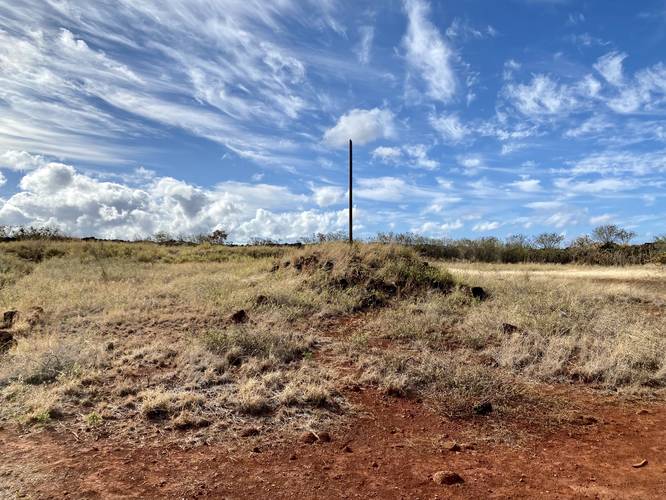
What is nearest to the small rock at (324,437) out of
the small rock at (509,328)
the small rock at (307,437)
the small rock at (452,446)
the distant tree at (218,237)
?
the small rock at (307,437)

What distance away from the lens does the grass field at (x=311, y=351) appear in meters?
5.32

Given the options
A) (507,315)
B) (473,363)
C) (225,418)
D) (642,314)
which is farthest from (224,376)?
(642,314)

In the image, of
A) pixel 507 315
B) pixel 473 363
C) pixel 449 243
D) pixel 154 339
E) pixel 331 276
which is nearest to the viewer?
Answer: pixel 473 363

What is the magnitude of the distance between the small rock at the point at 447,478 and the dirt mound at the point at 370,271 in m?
6.91

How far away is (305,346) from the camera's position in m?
7.72

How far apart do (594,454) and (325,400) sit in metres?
2.82

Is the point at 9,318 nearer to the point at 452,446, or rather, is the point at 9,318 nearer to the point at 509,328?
the point at 452,446

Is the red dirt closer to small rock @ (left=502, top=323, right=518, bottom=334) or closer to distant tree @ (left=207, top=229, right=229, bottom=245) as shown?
small rock @ (left=502, top=323, right=518, bottom=334)

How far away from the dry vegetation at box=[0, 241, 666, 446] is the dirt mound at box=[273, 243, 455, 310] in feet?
0.20

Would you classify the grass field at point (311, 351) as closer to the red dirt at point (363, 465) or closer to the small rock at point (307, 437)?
the small rock at point (307, 437)

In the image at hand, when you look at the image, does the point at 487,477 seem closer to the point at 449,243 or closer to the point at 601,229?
the point at 449,243

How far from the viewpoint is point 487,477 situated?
4043 mm

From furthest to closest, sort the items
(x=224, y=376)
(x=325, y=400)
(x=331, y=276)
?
1. (x=331, y=276)
2. (x=224, y=376)
3. (x=325, y=400)

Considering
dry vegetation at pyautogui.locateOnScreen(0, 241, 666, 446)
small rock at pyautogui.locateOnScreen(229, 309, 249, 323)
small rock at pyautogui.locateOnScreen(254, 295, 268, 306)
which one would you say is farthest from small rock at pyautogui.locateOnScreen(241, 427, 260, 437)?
small rock at pyautogui.locateOnScreen(254, 295, 268, 306)
